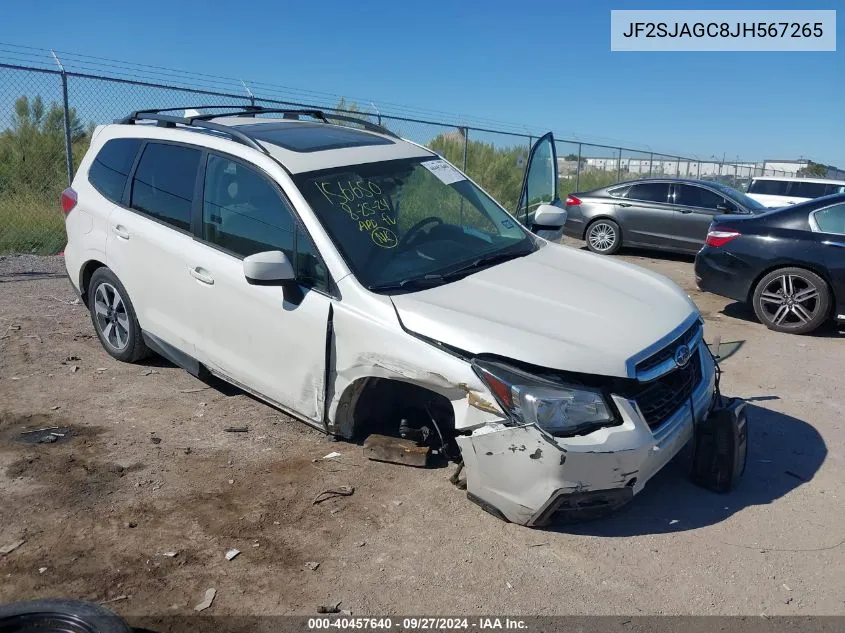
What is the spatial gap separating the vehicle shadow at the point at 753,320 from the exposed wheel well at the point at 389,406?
16.0 feet

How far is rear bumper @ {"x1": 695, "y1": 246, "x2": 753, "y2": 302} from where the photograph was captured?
771 centimetres

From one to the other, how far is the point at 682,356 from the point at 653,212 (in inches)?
375

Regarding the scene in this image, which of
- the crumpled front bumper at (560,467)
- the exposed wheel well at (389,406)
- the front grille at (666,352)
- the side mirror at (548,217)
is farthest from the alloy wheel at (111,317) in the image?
the front grille at (666,352)

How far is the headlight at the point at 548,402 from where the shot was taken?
329 centimetres

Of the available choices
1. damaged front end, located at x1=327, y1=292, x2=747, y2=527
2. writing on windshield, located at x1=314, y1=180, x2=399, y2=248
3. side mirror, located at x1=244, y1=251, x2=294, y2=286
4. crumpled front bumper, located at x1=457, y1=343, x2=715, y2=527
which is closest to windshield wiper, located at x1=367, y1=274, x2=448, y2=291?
damaged front end, located at x1=327, y1=292, x2=747, y2=527

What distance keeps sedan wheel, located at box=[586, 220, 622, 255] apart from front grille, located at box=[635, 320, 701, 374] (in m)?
A: 9.14

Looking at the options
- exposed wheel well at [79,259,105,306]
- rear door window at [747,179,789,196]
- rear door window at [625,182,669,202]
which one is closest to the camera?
exposed wheel well at [79,259,105,306]

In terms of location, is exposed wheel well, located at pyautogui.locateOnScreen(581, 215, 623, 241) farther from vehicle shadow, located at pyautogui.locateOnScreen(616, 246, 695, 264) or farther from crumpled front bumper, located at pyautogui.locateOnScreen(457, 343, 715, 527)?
crumpled front bumper, located at pyautogui.locateOnScreen(457, 343, 715, 527)

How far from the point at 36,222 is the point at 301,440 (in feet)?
26.7

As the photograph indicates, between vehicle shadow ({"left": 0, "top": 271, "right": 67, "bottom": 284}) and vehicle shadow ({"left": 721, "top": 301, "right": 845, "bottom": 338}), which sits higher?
vehicle shadow ({"left": 0, "top": 271, "right": 67, "bottom": 284})

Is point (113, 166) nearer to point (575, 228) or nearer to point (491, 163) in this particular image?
point (575, 228)

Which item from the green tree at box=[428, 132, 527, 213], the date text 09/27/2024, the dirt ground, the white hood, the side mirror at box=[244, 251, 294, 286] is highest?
the green tree at box=[428, 132, 527, 213]

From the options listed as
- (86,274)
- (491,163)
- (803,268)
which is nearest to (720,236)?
(803,268)

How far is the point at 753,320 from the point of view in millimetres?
8008
